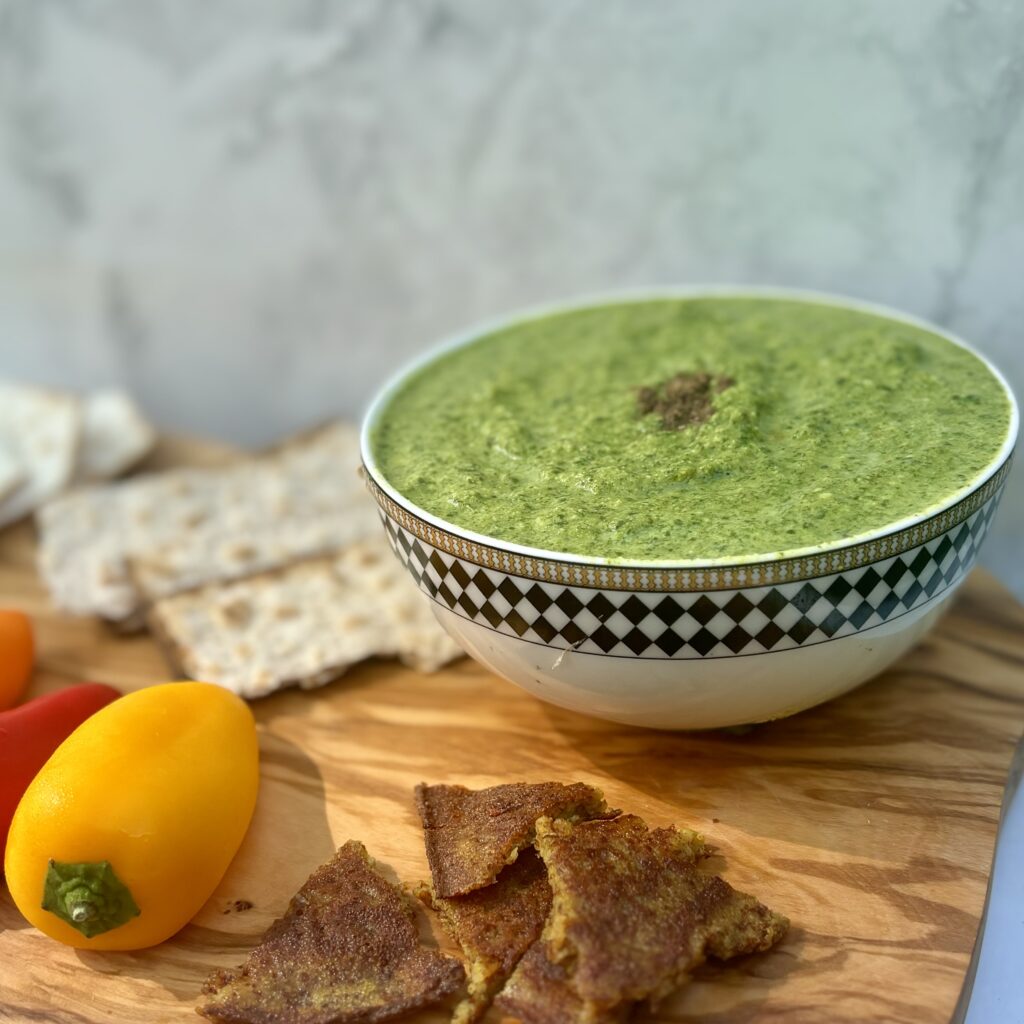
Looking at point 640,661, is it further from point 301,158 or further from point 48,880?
point 301,158

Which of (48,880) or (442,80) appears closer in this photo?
(48,880)

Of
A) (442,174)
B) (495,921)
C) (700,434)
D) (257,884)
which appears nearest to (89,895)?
(257,884)

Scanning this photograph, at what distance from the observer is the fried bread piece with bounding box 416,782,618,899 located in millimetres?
1604

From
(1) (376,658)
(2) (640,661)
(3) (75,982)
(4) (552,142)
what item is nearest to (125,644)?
(1) (376,658)

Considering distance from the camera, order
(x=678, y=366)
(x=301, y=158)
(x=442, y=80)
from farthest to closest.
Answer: (x=301, y=158) < (x=442, y=80) < (x=678, y=366)

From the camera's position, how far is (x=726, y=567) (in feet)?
4.77

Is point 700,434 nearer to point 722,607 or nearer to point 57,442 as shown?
point 722,607

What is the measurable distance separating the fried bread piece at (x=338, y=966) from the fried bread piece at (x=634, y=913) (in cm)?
19

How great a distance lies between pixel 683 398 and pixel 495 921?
0.87 meters

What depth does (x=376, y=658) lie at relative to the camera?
88.7 inches

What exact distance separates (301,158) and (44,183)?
2.82 feet

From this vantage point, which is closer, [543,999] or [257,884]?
[543,999]

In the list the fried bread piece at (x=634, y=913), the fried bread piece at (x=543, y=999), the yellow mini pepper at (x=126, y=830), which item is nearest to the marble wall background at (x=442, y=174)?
the fried bread piece at (x=634, y=913)

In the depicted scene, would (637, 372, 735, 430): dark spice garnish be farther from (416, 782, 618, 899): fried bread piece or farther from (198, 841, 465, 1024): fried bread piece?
(198, 841, 465, 1024): fried bread piece
